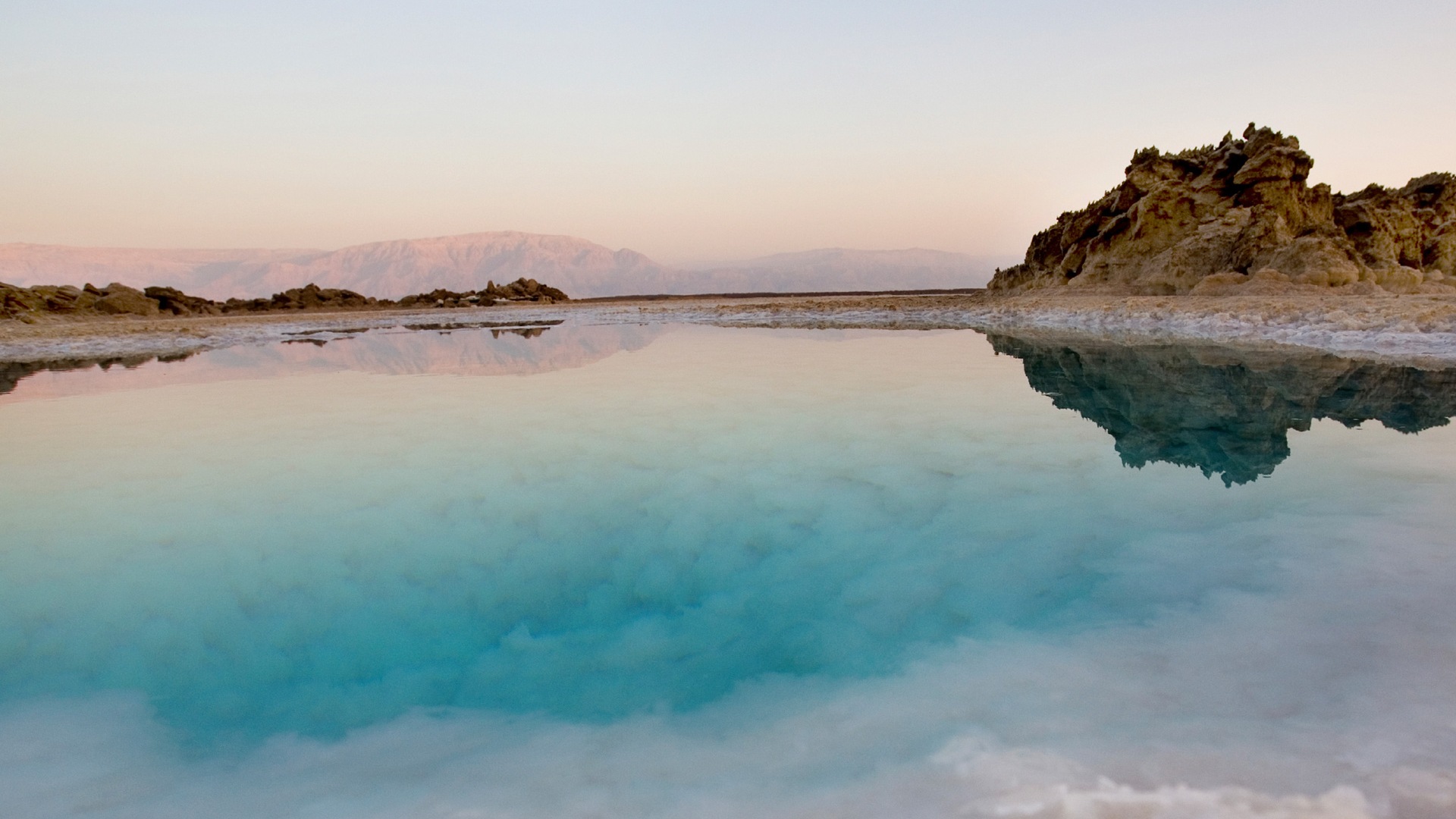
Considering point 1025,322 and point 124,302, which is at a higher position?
point 124,302

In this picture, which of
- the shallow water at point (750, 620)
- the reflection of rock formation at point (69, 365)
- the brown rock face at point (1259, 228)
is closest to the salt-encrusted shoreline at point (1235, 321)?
the brown rock face at point (1259, 228)

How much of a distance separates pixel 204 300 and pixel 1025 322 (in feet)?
185

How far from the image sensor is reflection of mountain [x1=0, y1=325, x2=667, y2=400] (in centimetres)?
1425

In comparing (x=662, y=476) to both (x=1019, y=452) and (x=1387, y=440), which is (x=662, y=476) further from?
(x=1387, y=440)

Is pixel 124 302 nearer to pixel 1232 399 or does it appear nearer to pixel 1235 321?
pixel 1232 399

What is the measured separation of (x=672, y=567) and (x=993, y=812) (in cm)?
245

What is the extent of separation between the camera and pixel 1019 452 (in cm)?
646

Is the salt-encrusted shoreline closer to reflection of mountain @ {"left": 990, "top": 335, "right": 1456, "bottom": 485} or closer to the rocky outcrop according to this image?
reflection of mountain @ {"left": 990, "top": 335, "right": 1456, "bottom": 485}

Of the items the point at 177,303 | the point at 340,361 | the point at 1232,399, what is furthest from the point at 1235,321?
the point at 177,303

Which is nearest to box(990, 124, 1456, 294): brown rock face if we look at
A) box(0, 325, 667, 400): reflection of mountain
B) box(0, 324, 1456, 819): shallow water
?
box(0, 324, 1456, 819): shallow water

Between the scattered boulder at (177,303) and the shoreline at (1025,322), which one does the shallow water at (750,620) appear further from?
the scattered boulder at (177,303)

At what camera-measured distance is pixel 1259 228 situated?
20.9 meters

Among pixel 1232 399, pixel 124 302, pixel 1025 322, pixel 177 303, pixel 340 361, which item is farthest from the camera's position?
pixel 177 303

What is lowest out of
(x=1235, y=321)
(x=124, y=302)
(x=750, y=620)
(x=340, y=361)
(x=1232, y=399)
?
(x=750, y=620)
